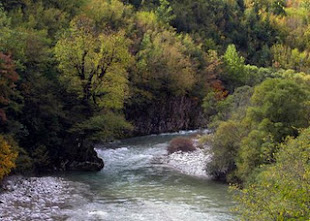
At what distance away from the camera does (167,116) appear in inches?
2645

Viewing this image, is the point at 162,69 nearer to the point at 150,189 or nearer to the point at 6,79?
the point at 150,189

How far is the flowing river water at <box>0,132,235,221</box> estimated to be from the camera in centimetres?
2666

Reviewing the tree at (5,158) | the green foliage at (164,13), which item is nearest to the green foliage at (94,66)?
the tree at (5,158)

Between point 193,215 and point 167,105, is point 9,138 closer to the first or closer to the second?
point 193,215

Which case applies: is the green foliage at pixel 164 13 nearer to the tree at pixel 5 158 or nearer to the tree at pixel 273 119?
the tree at pixel 273 119

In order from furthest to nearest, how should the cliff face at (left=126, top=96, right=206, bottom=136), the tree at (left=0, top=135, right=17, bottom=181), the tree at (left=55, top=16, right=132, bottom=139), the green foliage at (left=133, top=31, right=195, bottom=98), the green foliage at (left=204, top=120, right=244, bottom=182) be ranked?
1. the green foliage at (left=133, top=31, right=195, bottom=98)
2. the cliff face at (left=126, top=96, right=206, bottom=136)
3. the tree at (left=55, top=16, right=132, bottom=139)
4. the green foliage at (left=204, top=120, right=244, bottom=182)
5. the tree at (left=0, top=135, right=17, bottom=181)

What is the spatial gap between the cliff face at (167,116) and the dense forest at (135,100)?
0.16m

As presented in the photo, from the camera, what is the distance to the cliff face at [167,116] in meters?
63.1

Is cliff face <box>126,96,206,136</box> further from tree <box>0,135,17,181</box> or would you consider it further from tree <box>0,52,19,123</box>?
tree <box>0,135,17,181</box>

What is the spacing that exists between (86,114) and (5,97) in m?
8.88

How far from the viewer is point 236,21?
115 meters

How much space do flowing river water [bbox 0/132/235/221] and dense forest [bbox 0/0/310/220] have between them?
1943mm

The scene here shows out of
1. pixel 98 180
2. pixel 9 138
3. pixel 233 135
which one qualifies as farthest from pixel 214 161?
pixel 9 138

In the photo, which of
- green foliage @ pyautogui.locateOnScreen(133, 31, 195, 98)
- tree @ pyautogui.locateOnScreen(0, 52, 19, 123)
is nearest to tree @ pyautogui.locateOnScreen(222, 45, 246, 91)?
green foliage @ pyautogui.locateOnScreen(133, 31, 195, 98)
